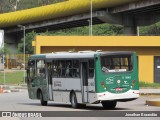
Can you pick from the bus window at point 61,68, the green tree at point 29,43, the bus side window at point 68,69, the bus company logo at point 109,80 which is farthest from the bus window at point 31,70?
the green tree at point 29,43

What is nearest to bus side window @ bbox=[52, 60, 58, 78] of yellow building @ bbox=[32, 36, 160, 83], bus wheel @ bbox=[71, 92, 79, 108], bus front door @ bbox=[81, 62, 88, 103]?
bus wheel @ bbox=[71, 92, 79, 108]

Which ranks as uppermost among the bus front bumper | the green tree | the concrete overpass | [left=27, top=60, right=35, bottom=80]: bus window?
the concrete overpass

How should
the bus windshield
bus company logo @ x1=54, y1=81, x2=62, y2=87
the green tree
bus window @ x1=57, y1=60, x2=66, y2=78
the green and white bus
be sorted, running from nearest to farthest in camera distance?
1. the green and white bus
2. the bus windshield
3. bus window @ x1=57, y1=60, x2=66, y2=78
4. bus company logo @ x1=54, y1=81, x2=62, y2=87
5. the green tree

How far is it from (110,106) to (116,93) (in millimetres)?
1200

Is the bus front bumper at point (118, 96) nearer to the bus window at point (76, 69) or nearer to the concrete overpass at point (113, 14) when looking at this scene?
the bus window at point (76, 69)

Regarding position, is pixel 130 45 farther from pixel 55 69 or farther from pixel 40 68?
pixel 55 69

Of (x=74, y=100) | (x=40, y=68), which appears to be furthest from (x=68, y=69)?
(x=40, y=68)

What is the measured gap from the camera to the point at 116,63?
25547 millimetres

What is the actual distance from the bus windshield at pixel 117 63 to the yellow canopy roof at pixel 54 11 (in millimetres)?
50510

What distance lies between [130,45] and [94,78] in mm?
31812

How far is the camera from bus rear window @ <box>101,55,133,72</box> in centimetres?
2522

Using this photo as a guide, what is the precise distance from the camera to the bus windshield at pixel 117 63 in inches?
993

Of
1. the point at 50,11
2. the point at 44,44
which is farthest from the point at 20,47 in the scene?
the point at 44,44

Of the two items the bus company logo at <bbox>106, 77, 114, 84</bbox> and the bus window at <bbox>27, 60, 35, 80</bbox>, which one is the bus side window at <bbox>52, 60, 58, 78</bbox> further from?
the bus company logo at <bbox>106, 77, 114, 84</bbox>
